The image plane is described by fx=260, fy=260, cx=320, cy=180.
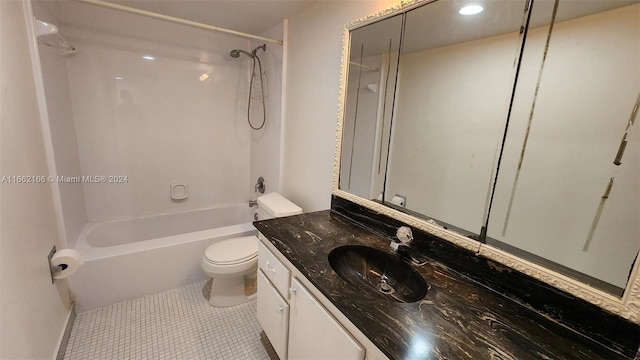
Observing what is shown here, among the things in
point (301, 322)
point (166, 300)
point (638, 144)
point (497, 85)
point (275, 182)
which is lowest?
point (166, 300)

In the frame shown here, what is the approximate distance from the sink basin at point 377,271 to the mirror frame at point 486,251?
0.21 m

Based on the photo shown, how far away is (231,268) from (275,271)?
2.32 ft

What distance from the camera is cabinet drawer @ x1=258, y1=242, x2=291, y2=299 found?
1.23 meters

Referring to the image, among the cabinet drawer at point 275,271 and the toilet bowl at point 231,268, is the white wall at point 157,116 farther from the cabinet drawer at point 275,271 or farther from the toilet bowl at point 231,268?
the cabinet drawer at point 275,271

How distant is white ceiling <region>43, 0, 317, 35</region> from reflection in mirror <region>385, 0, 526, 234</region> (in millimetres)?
1070

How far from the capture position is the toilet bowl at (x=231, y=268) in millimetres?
1865

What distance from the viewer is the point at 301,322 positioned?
113cm

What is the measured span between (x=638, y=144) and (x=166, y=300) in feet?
8.73

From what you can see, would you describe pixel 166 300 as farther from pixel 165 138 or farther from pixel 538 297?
pixel 538 297

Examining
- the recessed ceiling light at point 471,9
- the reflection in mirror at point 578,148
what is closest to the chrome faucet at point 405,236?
the reflection in mirror at point 578,148

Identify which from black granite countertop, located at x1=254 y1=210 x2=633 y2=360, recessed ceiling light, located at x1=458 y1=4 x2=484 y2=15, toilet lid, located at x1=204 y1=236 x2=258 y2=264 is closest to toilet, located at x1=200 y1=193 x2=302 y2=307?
toilet lid, located at x1=204 y1=236 x2=258 y2=264

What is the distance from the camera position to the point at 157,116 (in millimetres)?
2607

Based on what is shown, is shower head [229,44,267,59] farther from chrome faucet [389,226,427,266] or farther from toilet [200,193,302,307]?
chrome faucet [389,226,427,266]

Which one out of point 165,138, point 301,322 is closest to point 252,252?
point 301,322
